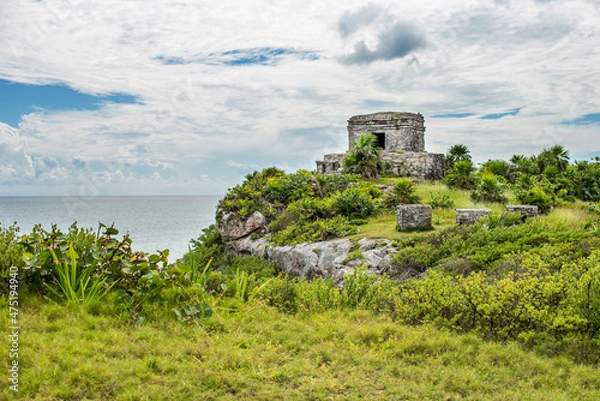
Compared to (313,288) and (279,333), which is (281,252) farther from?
(279,333)

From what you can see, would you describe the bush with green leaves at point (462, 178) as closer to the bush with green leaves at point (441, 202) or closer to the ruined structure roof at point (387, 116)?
the bush with green leaves at point (441, 202)

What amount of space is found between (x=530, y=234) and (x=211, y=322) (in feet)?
31.0

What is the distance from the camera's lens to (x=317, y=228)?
60.2 feet

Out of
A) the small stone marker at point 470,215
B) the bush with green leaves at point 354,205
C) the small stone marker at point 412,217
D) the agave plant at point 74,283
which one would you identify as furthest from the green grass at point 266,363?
the bush with green leaves at point 354,205

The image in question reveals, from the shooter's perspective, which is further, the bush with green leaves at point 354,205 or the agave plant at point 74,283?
the bush with green leaves at point 354,205

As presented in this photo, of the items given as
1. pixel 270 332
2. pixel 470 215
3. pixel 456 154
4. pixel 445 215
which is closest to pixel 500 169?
pixel 456 154

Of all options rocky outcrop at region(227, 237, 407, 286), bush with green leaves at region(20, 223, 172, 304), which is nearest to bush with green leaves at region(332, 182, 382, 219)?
rocky outcrop at region(227, 237, 407, 286)

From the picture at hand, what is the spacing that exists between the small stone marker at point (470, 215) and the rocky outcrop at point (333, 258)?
2835 mm

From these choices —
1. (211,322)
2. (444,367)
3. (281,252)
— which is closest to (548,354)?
(444,367)

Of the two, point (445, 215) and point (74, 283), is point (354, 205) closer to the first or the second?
point (445, 215)

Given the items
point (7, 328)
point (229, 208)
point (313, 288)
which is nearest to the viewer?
point (7, 328)

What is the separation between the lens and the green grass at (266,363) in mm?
4086

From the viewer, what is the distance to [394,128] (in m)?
32.5

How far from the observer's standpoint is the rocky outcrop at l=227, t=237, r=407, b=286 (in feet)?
44.9
